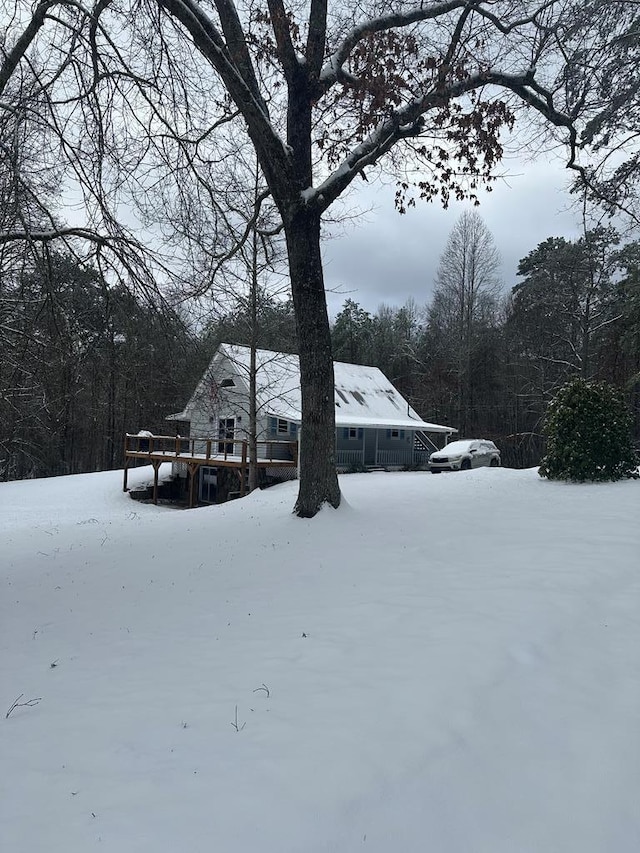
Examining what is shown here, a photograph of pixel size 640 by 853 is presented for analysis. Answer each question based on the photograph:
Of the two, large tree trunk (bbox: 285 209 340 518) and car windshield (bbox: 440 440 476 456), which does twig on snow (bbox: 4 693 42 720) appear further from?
car windshield (bbox: 440 440 476 456)

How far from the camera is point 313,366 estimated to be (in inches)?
346

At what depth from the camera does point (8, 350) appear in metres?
11.1

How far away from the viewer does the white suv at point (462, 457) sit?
23.9 meters

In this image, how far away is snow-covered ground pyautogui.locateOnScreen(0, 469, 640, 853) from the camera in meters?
2.55

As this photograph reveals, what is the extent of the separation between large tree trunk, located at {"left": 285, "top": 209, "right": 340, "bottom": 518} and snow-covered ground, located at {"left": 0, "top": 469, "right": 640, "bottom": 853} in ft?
5.55

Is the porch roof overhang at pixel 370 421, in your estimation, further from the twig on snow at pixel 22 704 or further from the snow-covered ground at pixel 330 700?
the twig on snow at pixel 22 704

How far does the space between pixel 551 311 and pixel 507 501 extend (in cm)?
2153

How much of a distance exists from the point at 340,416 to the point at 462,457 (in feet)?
18.4

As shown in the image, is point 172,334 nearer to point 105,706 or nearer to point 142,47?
point 142,47

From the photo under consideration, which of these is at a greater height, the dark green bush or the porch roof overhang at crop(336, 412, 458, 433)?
the porch roof overhang at crop(336, 412, 458, 433)

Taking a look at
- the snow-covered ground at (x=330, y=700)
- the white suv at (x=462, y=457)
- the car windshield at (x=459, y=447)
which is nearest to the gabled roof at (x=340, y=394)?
the car windshield at (x=459, y=447)

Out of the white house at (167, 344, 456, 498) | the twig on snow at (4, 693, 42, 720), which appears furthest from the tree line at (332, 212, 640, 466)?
the twig on snow at (4, 693, 42, 720)

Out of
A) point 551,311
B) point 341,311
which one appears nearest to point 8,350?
point 551,311

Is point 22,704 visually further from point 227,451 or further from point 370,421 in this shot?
point 370,421
